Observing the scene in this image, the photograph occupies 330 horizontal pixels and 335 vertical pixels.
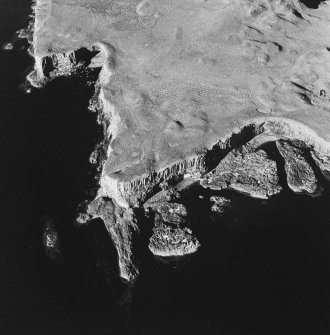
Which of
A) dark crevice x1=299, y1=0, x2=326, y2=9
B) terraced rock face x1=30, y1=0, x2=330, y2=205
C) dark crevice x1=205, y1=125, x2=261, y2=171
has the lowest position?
dark crevice x1=205, y1=125, x2=261, y2=171

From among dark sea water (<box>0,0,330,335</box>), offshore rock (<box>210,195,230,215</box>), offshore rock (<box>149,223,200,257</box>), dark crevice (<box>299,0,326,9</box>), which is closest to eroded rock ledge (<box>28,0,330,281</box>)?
offshore rock (<box>149,223,200,257</box>)

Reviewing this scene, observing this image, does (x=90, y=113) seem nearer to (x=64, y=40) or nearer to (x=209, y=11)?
(x=64, y=40)

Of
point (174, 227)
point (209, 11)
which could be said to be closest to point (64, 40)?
point (209, 11)

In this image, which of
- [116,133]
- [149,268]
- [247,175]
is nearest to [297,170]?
[247,175]

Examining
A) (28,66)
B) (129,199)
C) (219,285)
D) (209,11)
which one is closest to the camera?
(219,285)

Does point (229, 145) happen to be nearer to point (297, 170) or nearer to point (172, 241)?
point (297, 170)

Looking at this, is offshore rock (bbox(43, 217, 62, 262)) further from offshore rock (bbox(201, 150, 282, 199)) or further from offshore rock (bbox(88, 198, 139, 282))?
offshore rock (bbox(201, 150, 282, 199))
